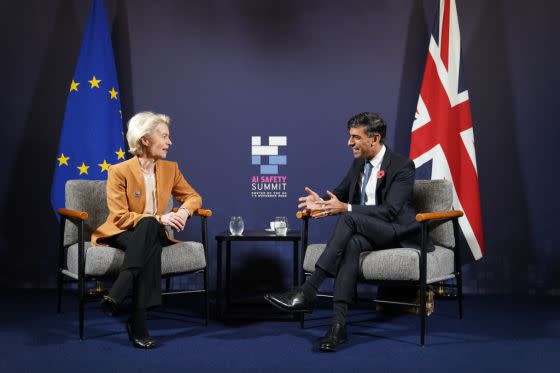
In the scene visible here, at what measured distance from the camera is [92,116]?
4.30m

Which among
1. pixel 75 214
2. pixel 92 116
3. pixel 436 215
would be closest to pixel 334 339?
pixel 436 215

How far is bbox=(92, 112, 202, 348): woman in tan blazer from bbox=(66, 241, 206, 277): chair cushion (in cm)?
9

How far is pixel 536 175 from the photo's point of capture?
439cm

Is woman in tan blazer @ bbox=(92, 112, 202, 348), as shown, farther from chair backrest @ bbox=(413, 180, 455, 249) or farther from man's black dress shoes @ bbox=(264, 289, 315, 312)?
chair backrest @ bbox=(413, 180, 455, 249)

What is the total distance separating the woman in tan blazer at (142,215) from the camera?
2.90 metres

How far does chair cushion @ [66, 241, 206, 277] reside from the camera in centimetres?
305

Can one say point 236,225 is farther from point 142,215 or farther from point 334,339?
point 334,339

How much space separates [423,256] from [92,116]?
→ 2575mm

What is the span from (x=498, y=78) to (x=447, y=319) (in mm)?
1911

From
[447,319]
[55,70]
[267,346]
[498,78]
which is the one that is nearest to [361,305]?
[447,319]

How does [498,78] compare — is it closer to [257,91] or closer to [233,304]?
[257,91]

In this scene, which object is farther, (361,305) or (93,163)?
(93,163)

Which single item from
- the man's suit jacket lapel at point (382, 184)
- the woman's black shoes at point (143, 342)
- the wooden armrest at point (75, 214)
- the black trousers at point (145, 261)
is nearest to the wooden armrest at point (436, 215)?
the man's suit jacket lapel at point (382, 184)

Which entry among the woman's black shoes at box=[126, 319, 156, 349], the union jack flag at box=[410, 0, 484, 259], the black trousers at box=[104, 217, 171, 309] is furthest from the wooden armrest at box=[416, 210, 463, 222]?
the woman's black shoes at box=[126, 319, 156, 349]
